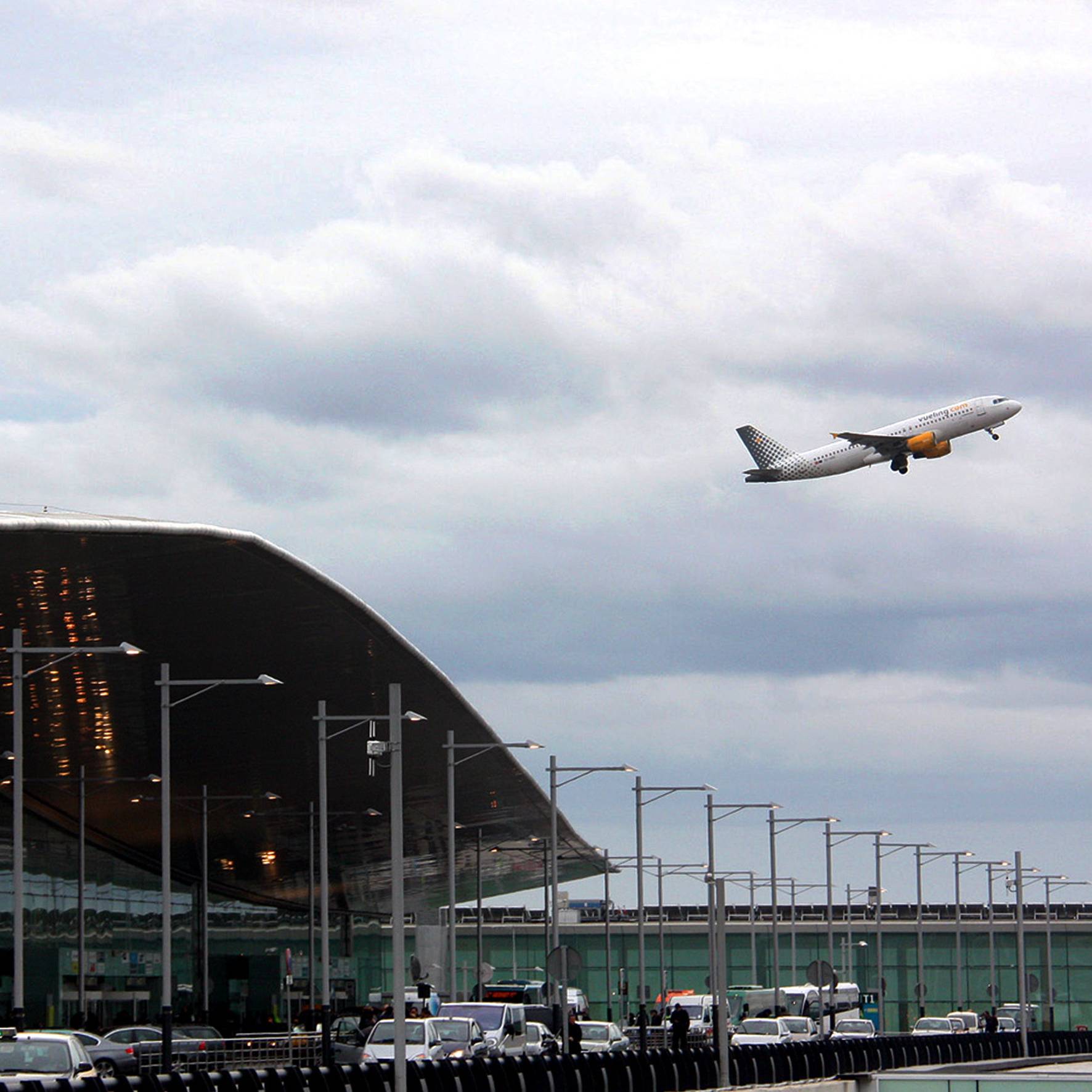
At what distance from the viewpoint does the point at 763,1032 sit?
66.4m

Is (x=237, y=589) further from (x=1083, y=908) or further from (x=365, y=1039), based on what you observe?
(x=1083, y=908)

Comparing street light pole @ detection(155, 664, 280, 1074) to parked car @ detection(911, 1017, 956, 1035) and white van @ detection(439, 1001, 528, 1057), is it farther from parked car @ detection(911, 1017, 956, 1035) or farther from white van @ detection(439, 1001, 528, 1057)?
parked car @ detection(911, 1017, 956, 1035)

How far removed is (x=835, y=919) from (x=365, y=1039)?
11538 cm

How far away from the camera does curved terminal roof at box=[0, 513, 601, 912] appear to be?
4578cm

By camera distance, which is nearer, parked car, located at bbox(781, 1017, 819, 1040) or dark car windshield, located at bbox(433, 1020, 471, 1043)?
dark car windshield, located at bbox(433, 1020, 471, 1043)

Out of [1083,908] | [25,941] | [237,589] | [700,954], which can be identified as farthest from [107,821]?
[1083,908]

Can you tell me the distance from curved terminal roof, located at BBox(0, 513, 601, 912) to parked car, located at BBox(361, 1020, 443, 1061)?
10.6 meters

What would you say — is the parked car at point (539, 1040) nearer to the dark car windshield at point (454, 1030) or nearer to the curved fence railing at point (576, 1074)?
the dark car windshield at point (454, 1030)

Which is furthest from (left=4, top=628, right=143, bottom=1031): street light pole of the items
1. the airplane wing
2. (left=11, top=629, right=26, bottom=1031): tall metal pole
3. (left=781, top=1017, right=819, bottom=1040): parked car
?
the airplane wing

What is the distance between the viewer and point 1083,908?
524ft

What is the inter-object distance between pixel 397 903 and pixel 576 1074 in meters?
7.13

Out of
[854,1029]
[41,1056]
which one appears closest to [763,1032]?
[854,1029]

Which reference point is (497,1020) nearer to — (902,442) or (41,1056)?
(41,1056)

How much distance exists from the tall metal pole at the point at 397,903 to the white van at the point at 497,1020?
17557 millimetres
